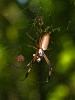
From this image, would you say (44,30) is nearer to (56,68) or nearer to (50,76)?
(56,68)

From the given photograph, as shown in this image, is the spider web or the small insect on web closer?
the small insect on web

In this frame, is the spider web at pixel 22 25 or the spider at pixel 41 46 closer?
the spider at pixel 41 46

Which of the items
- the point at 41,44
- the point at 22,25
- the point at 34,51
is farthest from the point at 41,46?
the point at 22,25

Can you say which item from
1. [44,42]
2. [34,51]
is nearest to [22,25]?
[34,51]

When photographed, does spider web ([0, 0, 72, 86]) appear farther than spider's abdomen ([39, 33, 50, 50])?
Yes

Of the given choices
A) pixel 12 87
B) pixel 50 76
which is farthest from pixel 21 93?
pixel 50 76

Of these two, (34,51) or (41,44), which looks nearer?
(41,44)

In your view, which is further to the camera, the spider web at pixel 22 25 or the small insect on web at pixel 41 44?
the spider web at pixel 22 25

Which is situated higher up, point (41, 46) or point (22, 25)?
point (22, 25)

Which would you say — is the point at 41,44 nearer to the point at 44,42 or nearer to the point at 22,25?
the point at 44,42
